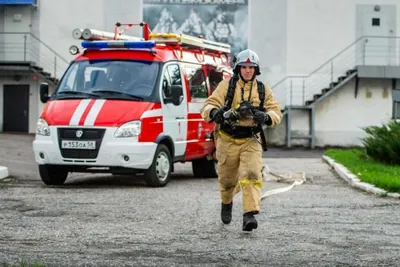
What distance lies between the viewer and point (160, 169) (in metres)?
15.1

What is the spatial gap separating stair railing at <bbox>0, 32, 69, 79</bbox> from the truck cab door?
21.2 meters

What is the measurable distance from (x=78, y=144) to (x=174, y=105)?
208 centimetres

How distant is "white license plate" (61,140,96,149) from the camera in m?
14.5

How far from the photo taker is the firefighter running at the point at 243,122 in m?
9.34

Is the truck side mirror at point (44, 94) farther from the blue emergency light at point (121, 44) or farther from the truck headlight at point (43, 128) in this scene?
the blue emergency light at point (121, 44)

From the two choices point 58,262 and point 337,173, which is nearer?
point 58,262

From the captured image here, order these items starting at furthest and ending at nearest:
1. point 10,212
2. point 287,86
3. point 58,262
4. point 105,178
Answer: point 287,86
point 105,178
point 10,212
point 58,262

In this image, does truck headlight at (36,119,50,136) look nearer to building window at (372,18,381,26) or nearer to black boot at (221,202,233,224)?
black boot at (221,202,233,224)

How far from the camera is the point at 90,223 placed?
9.97m

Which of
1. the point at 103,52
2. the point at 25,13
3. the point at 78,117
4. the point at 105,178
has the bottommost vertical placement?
the point at 105,178

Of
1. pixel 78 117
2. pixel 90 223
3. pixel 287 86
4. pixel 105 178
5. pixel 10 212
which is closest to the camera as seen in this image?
pixel 90 223

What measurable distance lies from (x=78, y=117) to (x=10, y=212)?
3850mm

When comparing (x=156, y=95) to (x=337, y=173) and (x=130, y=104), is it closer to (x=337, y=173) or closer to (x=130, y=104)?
(x=130, y=104)

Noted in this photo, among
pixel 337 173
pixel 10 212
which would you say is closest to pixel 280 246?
pixel 10 212
